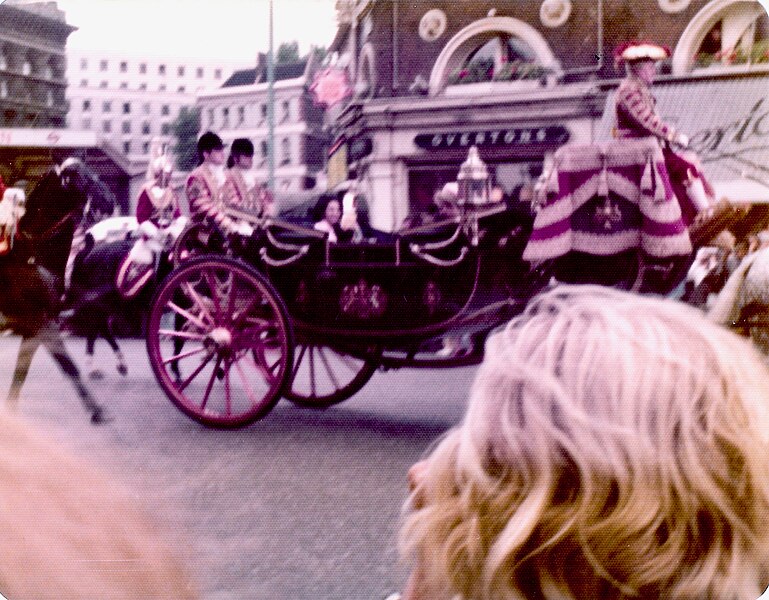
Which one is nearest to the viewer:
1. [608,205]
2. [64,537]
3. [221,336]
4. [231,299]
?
[64,537]

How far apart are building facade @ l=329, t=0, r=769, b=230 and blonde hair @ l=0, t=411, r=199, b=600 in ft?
2.35

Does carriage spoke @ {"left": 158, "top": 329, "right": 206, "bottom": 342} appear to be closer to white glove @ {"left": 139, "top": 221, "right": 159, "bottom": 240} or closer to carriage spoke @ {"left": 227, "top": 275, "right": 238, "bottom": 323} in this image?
carriage spoke @ {"left": 227, "top": 275, "right": 238, "bottom": 323}

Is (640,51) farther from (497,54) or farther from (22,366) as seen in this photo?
(22,366)

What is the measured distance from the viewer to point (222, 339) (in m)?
2.03

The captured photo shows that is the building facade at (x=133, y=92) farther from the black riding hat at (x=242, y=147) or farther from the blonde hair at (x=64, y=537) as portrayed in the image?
the blonde hair at (x=64, y=537)

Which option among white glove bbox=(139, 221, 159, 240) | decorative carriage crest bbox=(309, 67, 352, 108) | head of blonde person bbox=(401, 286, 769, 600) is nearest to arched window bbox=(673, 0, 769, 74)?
decorative carriage crest bbox=(309, 67, 352, 108)

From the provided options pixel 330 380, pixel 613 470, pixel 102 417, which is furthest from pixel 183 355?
pixel 613 470

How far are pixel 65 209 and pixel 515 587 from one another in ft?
3.22

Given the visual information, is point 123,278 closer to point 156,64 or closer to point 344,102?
point 156,64

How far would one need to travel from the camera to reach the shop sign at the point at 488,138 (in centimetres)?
130

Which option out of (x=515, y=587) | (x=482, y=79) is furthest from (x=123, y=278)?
(x=515, y=587)

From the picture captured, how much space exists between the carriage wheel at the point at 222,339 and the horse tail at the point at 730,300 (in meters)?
0.92

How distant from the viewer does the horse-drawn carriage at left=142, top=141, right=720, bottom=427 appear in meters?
1.41

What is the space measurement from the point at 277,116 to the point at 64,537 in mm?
812
